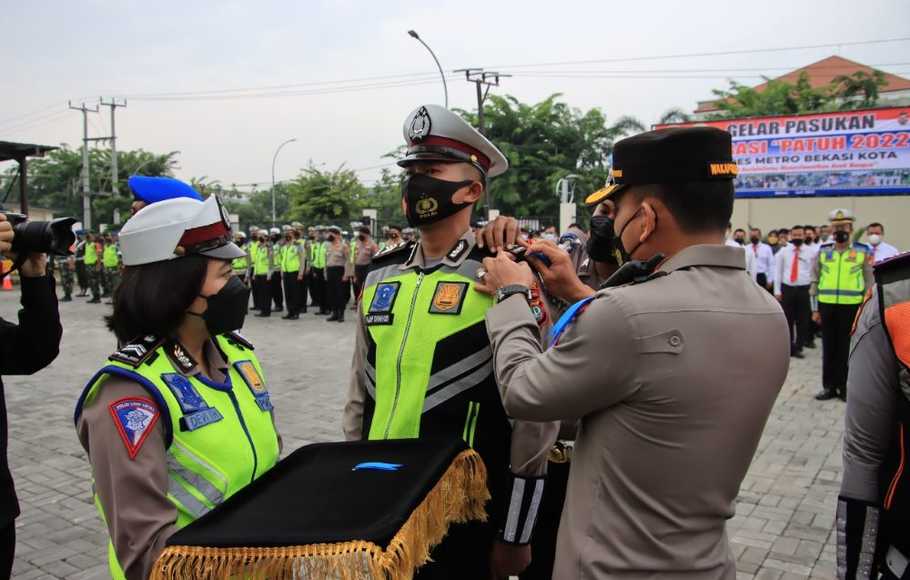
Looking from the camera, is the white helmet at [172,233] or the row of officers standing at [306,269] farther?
the row of officers standing at [306,269]

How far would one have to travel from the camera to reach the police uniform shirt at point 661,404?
1.51 m

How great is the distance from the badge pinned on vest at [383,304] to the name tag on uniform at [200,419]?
2.17ft

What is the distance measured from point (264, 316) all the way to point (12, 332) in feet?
46.4

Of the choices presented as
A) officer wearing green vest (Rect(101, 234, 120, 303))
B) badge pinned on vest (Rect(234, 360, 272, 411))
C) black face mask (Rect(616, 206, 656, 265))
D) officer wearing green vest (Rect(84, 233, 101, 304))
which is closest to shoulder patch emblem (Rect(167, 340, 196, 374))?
badge pinned on vest (Rect(234, 360, 272, 411))

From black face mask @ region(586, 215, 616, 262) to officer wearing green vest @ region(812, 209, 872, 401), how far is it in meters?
6.76

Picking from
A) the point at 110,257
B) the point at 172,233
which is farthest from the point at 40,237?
the point at 110,257

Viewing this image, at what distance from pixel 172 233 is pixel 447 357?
0.91 m

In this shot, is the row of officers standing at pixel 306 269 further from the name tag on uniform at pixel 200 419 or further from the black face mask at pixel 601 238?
the name tag on uniform at pixel 200 419

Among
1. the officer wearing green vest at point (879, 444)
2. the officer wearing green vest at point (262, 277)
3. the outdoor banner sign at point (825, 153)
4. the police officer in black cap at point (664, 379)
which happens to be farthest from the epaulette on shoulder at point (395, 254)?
the outdoor banner sign at point (825, 153)

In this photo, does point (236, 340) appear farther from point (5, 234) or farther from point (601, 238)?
point (601, 238)

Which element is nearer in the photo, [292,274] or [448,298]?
[448,298]

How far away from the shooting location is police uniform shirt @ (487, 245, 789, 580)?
151cm

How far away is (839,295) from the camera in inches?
323

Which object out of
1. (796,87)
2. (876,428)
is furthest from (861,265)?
(796,87)
